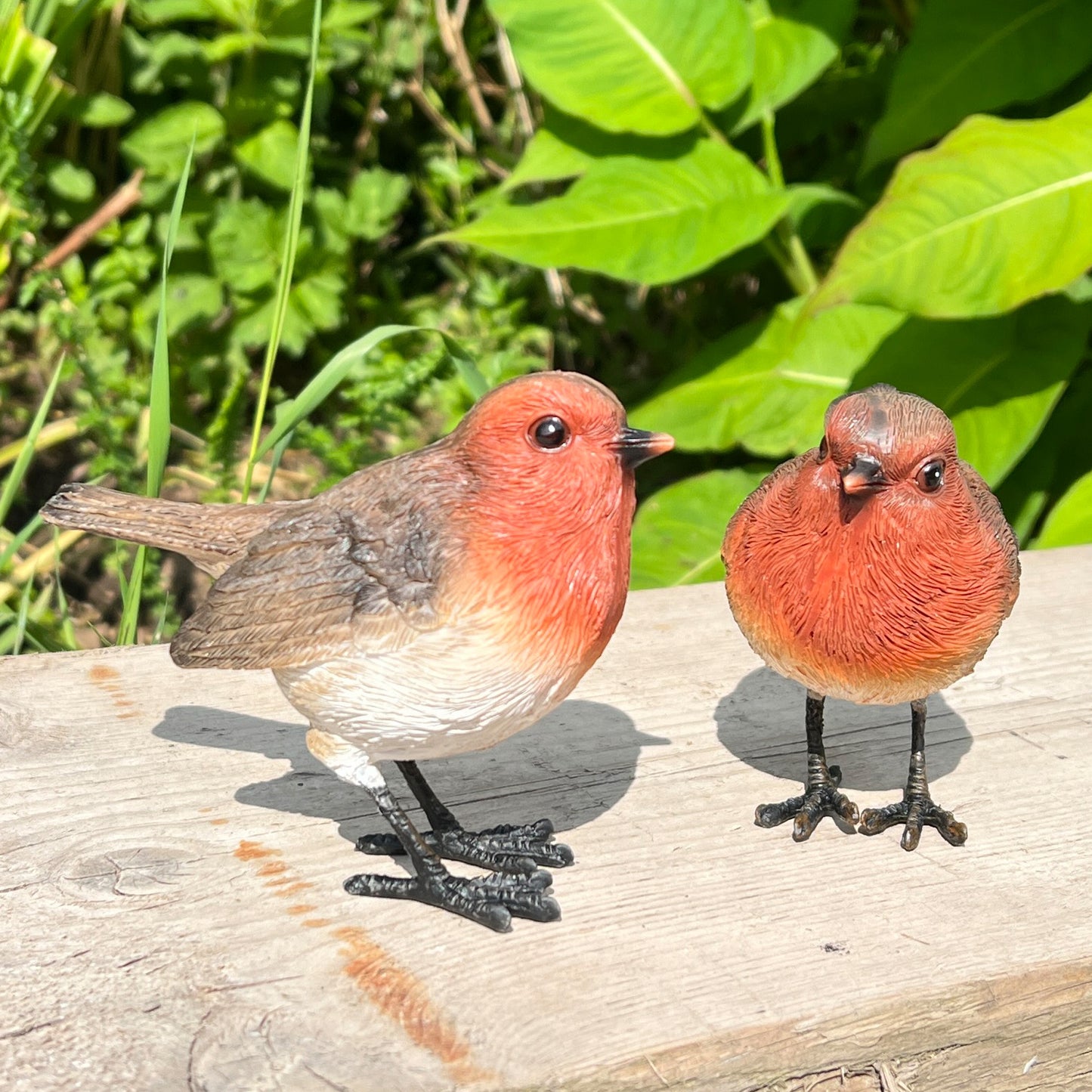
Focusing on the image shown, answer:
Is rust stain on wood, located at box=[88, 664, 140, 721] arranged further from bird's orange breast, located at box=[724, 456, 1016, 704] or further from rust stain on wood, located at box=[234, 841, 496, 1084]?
bird's orange breast, located at box=[724, 456, 1016, 704]

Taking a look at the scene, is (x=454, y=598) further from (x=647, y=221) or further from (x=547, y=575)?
(x=647, y=221)

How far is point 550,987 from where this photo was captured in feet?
5.80

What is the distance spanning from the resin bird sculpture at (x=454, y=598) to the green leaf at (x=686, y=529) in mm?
1818

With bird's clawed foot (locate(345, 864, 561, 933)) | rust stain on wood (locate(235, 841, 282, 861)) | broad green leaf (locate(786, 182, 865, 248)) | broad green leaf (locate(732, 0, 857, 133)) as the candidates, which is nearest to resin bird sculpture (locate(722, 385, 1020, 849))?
bird's clawed foot (locate(345, 864, 561, 933))

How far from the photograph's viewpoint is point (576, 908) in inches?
77.4

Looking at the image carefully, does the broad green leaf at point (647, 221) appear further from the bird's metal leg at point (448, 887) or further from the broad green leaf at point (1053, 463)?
the bird's metal leg at point (448, 887)

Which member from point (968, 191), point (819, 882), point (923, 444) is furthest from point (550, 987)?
point (968, 191)

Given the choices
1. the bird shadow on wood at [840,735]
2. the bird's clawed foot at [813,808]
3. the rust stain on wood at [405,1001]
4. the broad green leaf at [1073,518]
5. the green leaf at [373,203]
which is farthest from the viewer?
the green leaf at [373,203]

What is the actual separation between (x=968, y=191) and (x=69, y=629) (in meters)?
2.42

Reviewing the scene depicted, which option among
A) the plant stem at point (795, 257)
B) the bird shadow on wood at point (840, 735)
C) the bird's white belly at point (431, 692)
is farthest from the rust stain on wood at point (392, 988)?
the plant stem at point (795, 257)

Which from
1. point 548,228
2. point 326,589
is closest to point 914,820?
point 326,589

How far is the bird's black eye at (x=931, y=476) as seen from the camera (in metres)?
1.92

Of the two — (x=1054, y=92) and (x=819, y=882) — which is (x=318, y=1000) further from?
(x=1054, y=92)

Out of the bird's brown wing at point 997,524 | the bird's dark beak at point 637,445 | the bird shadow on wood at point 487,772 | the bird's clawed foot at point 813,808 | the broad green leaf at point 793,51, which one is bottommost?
the bird shadow on wood at point 487,772
